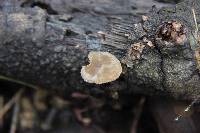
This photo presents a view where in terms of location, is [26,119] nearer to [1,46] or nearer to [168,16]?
[1,46]

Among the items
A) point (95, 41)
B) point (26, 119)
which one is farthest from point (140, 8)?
point (26, 119)

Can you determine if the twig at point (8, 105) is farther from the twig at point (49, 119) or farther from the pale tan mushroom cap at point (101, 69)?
the pale tan mushroom cap at point (101, 69)

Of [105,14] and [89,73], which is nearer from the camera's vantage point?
[89,73]

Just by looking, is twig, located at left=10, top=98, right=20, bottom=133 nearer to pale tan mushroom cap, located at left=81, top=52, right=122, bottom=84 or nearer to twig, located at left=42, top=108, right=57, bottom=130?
twig, located at left=42, top=108, right=57, bottom=130

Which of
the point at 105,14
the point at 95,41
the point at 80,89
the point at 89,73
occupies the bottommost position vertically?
the point at 80,89

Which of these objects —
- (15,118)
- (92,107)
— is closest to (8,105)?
(15,118)

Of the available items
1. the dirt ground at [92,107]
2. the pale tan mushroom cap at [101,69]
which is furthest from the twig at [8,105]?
the pale tan mushroom cap at [101,69]
